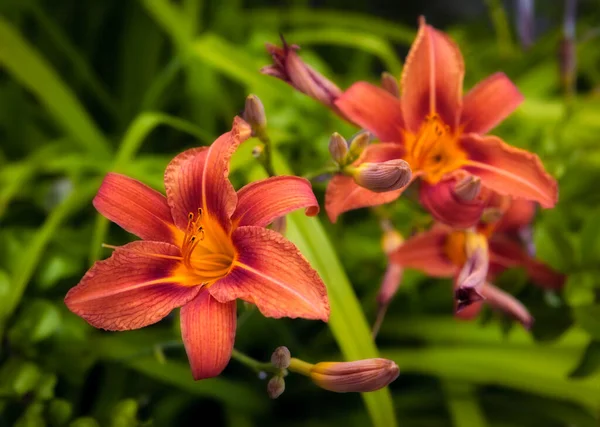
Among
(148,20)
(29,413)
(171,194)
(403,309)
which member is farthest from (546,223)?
(148,20)

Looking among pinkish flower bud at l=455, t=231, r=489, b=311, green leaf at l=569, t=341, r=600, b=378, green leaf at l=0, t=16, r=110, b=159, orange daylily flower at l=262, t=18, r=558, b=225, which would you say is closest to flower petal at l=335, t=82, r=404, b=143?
orange daylily flower at l=262, t=18, r=558, b=225

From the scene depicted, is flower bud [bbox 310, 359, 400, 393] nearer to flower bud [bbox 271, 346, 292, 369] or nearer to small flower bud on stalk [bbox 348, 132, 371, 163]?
flower bud [bbox 271, 346, 292, 369]

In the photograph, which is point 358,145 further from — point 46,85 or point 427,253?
→ point 46,85

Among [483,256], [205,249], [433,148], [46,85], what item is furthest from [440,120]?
[46,85]

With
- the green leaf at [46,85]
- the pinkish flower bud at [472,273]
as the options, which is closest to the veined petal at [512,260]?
the pinkish flower bud at [472,273]

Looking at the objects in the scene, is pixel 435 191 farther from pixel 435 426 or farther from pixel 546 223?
pixel 435 426
